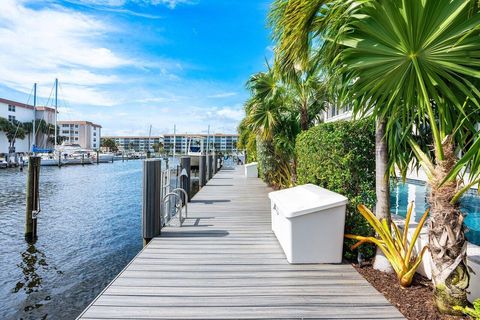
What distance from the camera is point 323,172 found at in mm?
4793

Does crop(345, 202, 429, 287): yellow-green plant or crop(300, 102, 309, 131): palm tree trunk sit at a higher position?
crop(300, 102, 309, 131): palm tree trunk

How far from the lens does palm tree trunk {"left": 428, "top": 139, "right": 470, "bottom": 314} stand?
262cm

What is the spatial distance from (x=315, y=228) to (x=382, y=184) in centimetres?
101

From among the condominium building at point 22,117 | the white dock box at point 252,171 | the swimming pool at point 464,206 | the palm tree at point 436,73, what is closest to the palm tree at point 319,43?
the palm tree at point 436,73

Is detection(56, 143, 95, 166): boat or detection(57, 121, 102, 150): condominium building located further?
detection(57, 121, 102, 150): condominium building

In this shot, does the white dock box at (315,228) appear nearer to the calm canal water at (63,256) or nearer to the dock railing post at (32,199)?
the calm canal water at (63,256)

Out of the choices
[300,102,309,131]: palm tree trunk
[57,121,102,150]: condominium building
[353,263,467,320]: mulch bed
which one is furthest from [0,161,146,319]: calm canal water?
[57,121,102,150]: condominium building

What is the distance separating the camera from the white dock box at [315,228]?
385cm

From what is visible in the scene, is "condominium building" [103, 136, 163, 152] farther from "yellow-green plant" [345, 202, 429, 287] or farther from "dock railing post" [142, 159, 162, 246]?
"yellow-green plant" [345, 202, 429, 287]

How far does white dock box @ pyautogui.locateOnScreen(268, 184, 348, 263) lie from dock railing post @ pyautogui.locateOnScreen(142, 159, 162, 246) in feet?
7.29

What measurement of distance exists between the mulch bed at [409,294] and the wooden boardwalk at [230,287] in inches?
4.2

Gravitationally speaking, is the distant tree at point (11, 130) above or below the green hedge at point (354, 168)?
above

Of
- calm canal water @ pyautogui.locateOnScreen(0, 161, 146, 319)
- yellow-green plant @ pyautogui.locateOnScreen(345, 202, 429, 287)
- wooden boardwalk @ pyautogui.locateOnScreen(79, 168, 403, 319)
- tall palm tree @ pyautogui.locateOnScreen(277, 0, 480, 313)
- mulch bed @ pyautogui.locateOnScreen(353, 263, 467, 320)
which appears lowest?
calm canal water @ pyautogui.locateOnScreen(0, 161, 146, 319)

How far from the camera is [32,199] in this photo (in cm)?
836
